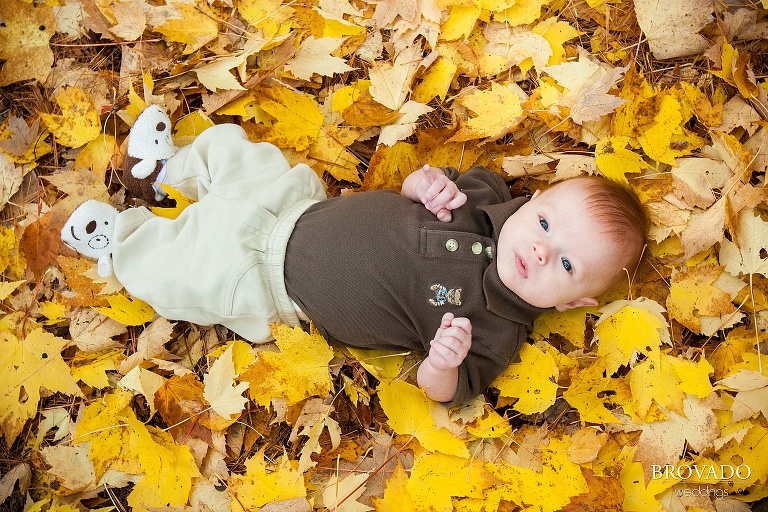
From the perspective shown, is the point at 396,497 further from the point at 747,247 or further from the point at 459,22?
the point at 459,22

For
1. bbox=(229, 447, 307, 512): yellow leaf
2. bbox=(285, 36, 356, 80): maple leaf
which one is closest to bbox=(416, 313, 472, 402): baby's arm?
bbox=(229, 447, 307, 512): yellow leaf

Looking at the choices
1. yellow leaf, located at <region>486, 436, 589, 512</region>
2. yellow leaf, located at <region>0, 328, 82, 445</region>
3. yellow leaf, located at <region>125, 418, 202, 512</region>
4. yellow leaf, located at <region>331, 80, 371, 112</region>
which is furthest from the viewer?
yellow leaf, located at <region>331, 80, 371, 112</region>

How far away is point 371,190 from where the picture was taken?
115 inches

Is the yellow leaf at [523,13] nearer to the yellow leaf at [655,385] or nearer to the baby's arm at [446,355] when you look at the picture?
the baby's arm at [446,355]

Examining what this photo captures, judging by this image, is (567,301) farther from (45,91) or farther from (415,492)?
(45,91)

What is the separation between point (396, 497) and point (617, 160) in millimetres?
1708

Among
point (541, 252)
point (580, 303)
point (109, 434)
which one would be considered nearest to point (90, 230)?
point (109, 434)

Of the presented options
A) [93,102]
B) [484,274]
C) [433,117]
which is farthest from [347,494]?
[93,102]

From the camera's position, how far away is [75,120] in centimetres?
298

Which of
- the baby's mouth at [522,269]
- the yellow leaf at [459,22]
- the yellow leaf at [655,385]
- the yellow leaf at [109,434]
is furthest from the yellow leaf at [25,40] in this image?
the yellow leaf at [655,385]

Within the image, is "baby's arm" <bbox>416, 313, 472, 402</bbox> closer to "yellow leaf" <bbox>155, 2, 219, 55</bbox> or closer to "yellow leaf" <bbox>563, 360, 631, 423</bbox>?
"yellow leaf" <bbox>563, 360, 631, 423</bbox>

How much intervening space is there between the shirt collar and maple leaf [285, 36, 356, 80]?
41.1 inches

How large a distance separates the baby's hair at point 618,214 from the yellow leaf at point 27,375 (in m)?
2.30

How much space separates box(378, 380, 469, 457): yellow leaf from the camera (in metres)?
2.55
